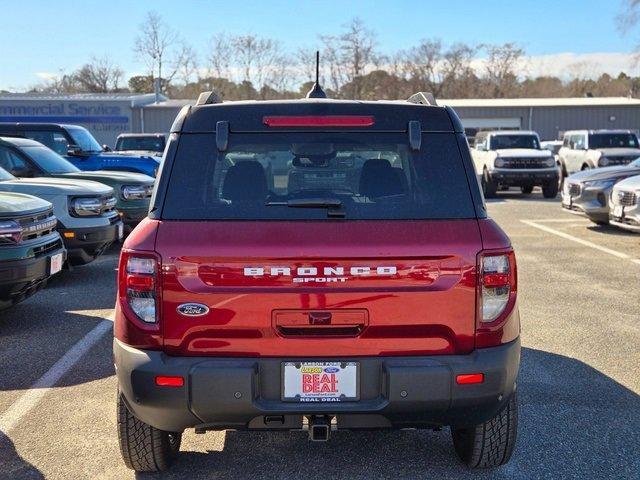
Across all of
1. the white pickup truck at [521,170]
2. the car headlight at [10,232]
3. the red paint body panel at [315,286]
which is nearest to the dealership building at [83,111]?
the white pickup truck at [521,170]

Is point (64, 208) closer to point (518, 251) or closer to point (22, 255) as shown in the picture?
point (22, 255)

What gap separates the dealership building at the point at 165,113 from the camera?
40.7 metres

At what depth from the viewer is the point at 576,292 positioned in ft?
26.0

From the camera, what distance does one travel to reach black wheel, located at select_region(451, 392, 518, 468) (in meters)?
3.49

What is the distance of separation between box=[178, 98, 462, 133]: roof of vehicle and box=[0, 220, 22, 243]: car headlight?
10.5ft

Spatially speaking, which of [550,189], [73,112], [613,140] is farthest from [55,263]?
[73,112]

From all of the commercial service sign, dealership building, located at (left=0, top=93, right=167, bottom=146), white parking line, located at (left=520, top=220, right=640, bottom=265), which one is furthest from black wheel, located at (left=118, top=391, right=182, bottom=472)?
the commercial service sign

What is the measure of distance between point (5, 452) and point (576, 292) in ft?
20.0

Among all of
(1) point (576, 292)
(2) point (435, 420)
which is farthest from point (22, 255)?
(1) point (576, 292)

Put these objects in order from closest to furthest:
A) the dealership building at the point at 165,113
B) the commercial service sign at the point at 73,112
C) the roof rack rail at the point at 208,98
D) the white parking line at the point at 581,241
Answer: the roof rack rail at the point at 208,98 < the white parking line at the point at 581,241 < the commercial service sign at the point at 73,112 < the dealership building at the point at 165,113

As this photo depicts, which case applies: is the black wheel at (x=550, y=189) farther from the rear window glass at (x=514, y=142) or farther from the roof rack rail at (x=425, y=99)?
the roof rack rail at (x=425, y=99)

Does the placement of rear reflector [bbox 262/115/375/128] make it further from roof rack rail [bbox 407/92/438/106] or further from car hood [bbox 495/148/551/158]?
car hood [bbox 495/148/551/158]

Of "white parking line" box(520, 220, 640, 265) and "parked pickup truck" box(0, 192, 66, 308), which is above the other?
"parked pickup truck" box(0, 192, 66, 308)

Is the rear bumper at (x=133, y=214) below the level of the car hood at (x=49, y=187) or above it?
below
